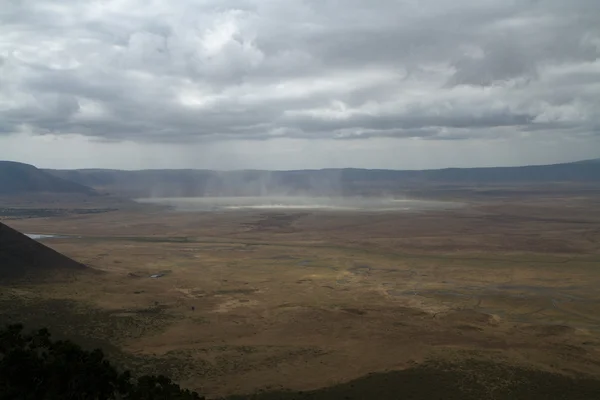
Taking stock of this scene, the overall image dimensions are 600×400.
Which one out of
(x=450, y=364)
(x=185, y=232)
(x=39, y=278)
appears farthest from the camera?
(x=185, y=232)

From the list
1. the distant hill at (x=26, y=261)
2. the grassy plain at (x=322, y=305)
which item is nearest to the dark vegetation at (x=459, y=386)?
the grassy plain at (x=322, y=305)

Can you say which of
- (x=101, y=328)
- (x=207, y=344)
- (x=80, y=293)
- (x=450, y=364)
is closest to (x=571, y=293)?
(x=450, y=364)

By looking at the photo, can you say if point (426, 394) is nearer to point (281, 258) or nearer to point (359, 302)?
point (359, 302)

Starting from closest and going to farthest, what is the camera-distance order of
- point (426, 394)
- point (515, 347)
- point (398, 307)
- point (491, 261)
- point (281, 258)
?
point (426, 394) < point (515, 347) < point (398, 307) < point (491, 261) < point (281, 258)

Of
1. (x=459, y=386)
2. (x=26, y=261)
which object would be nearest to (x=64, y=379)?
(x=459, y=386)

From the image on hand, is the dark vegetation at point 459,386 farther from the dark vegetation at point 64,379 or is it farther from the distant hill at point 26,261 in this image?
the distant hill at point 26,261

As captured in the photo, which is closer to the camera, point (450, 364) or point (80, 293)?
point (450, 364)

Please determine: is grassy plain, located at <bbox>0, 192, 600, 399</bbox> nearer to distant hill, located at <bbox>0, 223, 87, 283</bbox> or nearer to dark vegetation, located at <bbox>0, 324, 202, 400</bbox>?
distant hill, located at <bbox>0, 223, 87, 283</bbox>
